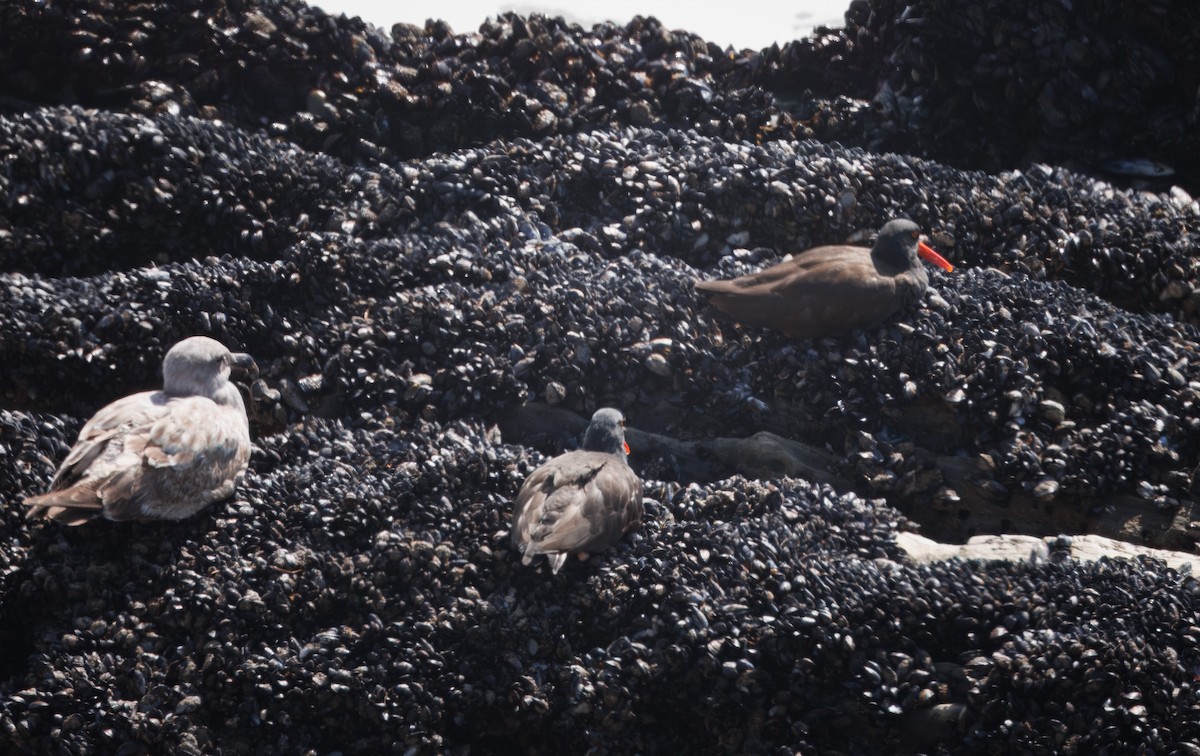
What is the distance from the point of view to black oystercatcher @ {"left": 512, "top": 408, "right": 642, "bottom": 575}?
5.21 m

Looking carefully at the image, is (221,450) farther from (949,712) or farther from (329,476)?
(949,712)

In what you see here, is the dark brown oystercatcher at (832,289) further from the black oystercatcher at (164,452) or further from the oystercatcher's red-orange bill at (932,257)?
the black oystercatcher at (164,452)

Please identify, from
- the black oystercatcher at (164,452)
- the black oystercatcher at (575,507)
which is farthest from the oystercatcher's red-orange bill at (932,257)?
the black oystercatcher at (164,452)

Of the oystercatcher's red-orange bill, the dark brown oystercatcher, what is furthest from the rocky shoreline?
the oystercatcher's red-orange bill

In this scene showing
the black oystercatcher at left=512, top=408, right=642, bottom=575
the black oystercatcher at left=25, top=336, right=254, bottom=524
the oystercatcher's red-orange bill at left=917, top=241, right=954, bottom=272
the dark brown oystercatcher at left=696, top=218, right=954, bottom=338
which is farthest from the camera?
the oystercatcher's red-orange bill at left=917, top=241, right=954, bottom=272

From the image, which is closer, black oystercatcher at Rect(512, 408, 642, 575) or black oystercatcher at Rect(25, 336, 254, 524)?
black oystercatcher at Rect(512, 408, 642, 575)

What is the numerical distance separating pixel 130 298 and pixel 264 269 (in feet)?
2.95

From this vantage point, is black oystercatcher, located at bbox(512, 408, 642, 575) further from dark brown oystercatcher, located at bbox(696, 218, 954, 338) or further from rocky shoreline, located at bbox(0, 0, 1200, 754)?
dark brown oystercatcher, located at bbox(696, 218, 954, 338)

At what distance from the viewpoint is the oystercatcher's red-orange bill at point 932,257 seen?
7086 mm

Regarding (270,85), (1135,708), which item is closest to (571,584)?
(1135,708)

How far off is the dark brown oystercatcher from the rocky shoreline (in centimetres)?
19

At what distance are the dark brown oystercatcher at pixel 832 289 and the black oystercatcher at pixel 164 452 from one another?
3.25 metres

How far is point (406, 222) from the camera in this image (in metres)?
7.84

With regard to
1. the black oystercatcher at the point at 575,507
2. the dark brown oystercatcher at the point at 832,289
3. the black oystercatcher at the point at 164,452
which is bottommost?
the black oystercatcher at the point at 575,507
